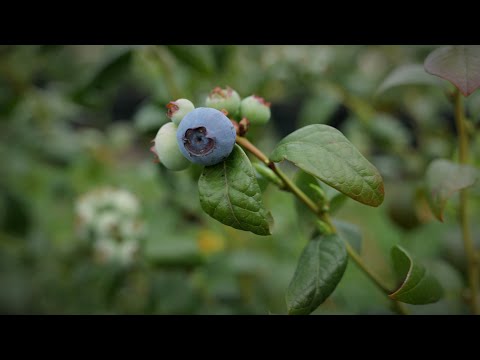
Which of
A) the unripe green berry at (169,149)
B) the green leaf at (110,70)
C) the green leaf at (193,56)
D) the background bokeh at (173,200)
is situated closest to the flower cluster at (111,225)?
the background bokeh at (173,200)

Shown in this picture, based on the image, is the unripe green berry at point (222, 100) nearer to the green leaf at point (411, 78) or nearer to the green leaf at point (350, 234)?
the green leaf at point (350, 234)

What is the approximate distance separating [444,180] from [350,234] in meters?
0.23

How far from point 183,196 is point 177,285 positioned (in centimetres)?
47

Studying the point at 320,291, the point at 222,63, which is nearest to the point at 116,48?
the point at 222,63

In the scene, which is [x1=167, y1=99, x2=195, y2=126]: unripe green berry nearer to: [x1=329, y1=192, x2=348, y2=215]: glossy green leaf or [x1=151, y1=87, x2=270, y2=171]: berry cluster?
[x1=151, y1=87, x2=270, y2=171]: berry cluster

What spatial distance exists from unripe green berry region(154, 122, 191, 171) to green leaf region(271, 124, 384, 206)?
0.52 ft

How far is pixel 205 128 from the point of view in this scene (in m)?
0.58

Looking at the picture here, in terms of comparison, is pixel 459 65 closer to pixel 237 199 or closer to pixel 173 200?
pixel 237 199

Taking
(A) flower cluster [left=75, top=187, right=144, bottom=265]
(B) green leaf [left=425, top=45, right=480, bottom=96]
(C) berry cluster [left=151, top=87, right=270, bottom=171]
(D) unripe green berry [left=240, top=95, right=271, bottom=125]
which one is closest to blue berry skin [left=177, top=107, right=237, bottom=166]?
(C) berry cluster [left=151, top=87, right=270, bottom=171]

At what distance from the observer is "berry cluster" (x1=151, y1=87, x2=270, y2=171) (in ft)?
1.94

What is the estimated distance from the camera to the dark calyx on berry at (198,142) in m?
0.59

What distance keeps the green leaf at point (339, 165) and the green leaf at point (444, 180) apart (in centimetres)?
28

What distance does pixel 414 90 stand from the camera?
2.42 m

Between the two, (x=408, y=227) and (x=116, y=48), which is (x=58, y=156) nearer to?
(x=116, y=48)
